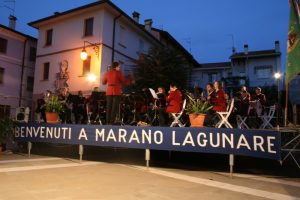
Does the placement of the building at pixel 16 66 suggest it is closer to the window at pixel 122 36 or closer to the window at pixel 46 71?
the window at pixel 46 71

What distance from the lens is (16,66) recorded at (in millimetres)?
23203

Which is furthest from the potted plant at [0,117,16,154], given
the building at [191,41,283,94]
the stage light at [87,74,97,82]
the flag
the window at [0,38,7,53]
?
the building at [191,41,283,94]

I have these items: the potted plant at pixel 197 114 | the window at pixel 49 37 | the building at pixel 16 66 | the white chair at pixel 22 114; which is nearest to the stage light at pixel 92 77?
the window at pixel 49 37

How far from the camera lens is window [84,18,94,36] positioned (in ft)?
61.8

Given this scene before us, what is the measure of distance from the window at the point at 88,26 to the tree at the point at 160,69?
164 inches

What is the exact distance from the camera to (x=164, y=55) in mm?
17109

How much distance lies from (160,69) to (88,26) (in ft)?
20.1

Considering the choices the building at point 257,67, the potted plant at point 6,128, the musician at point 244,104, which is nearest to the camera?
the potted plant at point 6,128

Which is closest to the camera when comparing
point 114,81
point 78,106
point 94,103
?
point 114,81

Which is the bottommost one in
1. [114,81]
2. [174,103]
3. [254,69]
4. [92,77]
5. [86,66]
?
[174,103]

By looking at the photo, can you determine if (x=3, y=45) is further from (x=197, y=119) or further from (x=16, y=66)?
(x=197, y=119)

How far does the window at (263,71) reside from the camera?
3130cm

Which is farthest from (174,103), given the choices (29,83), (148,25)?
(29,83)

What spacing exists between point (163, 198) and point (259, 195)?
1537mm
